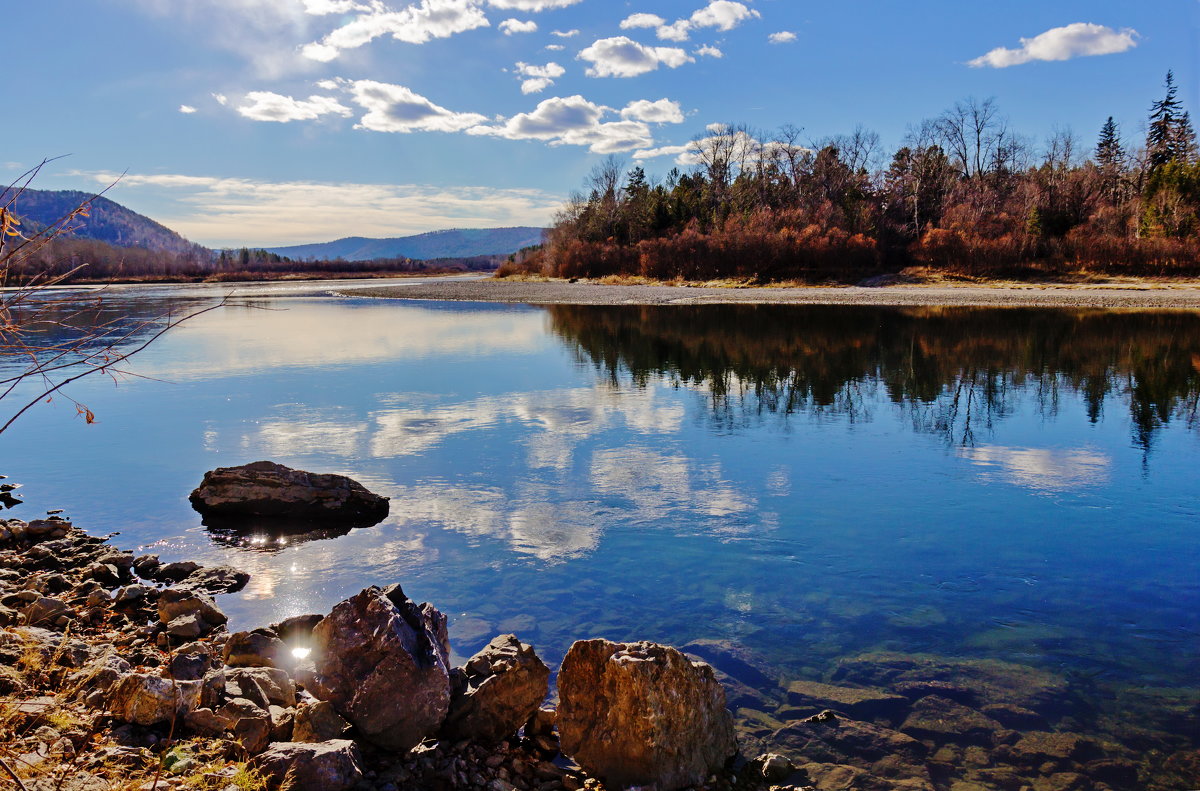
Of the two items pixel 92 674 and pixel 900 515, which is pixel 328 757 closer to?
pixel 92 674

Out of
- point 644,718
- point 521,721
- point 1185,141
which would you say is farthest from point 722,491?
point 1185,141

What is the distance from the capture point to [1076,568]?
7.95 metres

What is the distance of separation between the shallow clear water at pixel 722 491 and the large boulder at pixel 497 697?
1.00 m

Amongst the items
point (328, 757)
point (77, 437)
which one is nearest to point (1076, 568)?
point (328, 757)

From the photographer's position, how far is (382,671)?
503 centimetres

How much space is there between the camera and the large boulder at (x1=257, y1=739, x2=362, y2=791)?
165 inches

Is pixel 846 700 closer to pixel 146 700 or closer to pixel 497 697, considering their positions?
pixel 497 697

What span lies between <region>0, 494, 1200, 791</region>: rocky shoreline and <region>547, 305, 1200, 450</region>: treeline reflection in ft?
29.8

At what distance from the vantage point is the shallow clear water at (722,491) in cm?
694

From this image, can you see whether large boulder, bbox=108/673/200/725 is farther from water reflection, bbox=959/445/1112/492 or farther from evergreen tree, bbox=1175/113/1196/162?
evergreen tree, bbox=1175/113/1196/162

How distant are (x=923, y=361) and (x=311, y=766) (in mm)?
22316

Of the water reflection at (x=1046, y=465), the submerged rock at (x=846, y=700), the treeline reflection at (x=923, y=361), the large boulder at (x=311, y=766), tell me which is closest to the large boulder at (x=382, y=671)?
the large boulder at (x=311, y=766)

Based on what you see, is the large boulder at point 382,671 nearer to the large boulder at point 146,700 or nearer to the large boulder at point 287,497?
the large boulder at point 146,700

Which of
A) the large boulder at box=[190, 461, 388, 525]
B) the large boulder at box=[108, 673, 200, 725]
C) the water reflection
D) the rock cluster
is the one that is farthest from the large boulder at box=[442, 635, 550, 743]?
the water reflection
